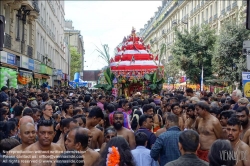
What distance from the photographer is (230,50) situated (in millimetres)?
29141

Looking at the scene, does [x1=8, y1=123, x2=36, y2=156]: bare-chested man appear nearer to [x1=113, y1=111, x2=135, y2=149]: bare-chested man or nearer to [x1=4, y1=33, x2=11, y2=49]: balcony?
[x1=113, y1=111, x2=135, y2=149]: bare-chested man

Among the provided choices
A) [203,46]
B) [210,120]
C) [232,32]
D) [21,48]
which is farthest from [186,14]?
[210,120]

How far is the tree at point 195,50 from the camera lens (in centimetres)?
3719

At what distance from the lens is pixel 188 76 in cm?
3834

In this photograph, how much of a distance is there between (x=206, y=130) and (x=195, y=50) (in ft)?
99.9

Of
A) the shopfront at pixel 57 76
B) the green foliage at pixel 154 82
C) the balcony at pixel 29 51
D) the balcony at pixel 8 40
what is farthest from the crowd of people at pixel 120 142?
the shopfront at pixel 57 76

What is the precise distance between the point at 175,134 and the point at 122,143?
179 cm

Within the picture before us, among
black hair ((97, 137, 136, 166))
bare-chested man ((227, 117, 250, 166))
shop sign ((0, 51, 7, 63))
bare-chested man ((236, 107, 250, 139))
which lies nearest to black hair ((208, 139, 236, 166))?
bare-chested man ((227, 117, 250, 166))

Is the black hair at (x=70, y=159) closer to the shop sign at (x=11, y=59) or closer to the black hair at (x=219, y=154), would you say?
the black hair at (x=219, y=154)

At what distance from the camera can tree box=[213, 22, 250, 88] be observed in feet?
94.2

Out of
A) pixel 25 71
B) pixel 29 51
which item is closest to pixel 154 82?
pixel 25 71

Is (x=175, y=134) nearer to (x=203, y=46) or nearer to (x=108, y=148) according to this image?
(x=108, y=148)

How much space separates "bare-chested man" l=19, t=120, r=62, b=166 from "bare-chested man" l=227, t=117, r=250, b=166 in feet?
7.46

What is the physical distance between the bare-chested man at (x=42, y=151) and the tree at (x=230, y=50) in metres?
24.2
